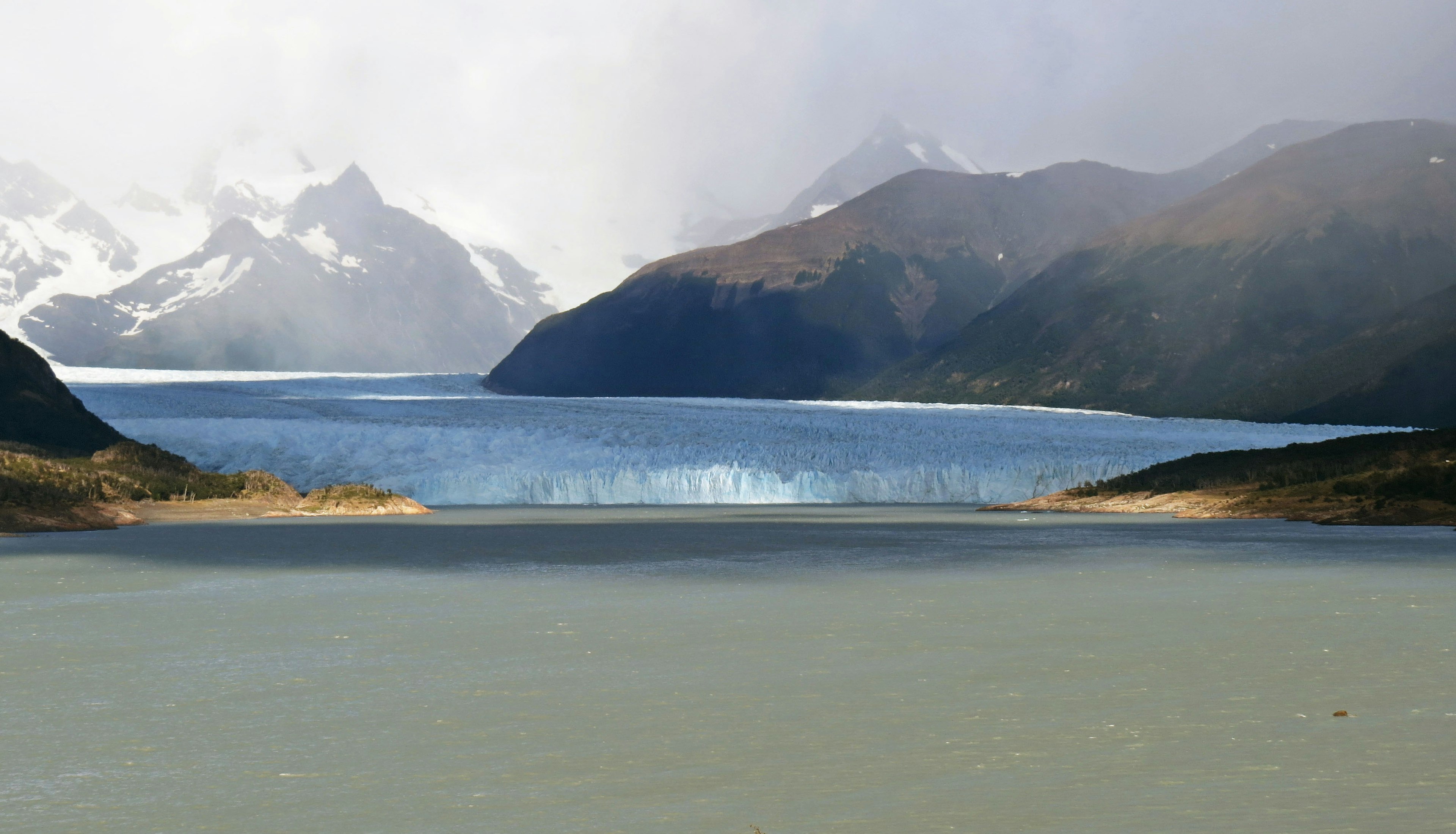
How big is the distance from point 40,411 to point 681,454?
18.6 meters

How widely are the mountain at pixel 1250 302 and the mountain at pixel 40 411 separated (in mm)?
62651

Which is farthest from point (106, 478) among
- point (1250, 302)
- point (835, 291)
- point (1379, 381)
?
point (835, 291)

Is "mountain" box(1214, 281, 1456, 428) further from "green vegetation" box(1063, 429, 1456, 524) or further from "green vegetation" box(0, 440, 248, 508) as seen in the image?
"green vegetation" box(0, 440, 248, 508)

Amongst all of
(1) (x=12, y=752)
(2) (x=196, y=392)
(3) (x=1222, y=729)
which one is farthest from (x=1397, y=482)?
(2) (x=196, y=392)

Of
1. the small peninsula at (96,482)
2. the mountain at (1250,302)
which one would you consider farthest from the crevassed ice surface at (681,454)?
the mountain at (1250,302)

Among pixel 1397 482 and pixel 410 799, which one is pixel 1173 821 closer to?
pixel 410 799

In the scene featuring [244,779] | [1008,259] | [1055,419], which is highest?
[1008,259]

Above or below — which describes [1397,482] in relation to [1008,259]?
below

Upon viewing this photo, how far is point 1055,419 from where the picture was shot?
49000mm

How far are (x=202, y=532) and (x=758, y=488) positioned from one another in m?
19.5

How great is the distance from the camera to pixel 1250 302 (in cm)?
9656

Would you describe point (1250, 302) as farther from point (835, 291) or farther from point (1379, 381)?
point (835, 291)

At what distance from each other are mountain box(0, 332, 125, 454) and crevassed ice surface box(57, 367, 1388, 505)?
2997 millimetres

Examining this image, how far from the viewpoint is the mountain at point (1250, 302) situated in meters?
82.0
